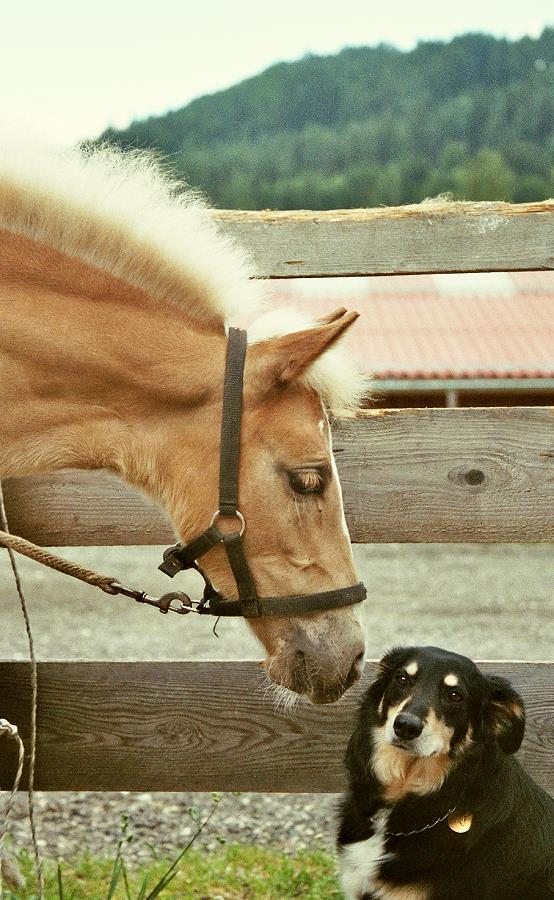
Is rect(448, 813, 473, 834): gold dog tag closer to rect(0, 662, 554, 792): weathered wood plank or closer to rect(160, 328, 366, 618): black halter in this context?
rect(0, 662, 554, 792): weathered wood plank

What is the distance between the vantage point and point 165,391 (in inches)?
97.7

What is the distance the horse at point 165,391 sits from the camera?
2.44 meters

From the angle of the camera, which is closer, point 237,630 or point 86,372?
point 86,372

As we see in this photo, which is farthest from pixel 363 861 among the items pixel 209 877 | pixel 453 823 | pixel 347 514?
pixel 347 514

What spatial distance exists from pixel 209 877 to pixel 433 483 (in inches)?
68.6

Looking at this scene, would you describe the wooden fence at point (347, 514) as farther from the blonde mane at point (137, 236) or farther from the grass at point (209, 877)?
the blonde mane at point (137, 236)

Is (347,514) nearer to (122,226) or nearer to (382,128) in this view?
(122,226)

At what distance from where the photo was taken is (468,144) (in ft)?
173

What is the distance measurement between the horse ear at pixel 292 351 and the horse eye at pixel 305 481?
0.80 ft

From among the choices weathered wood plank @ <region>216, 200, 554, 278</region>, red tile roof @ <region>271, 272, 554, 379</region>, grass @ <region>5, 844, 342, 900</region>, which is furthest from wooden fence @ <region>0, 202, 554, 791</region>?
red tile roof @ <region>271, 272, 554, 379</region>

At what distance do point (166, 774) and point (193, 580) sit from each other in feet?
30.0

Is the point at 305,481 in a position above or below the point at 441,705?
above

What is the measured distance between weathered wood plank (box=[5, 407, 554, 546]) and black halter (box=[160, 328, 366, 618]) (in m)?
0.71

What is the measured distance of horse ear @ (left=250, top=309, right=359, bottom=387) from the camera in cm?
234
